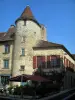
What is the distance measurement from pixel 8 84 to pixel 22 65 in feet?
14.0

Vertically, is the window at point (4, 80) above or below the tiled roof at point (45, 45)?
below

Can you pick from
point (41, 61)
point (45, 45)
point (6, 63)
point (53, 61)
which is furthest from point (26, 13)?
point (53, 61)

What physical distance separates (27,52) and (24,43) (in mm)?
1733

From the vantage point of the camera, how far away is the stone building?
43.0 m

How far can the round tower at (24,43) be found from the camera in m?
43.6

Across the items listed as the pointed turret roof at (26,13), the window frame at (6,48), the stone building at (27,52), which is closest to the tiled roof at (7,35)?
the stone building at (27,52)

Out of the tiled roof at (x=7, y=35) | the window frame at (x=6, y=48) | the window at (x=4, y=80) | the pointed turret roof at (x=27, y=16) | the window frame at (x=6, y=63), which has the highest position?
the pointed turret roof at (x=27, y=16)

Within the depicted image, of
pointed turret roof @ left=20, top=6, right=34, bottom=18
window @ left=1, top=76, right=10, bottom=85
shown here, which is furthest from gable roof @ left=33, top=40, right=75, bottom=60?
window @ left=1, top=76, right=10, bottom=85

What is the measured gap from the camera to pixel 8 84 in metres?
43.7

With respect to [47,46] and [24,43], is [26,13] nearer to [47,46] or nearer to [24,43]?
[24,43]

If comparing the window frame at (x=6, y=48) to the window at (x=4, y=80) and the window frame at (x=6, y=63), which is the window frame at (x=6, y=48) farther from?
the window at (x=4, y=80)

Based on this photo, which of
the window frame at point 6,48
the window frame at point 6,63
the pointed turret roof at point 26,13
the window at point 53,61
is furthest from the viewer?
the pointed turret roof at point 26,13

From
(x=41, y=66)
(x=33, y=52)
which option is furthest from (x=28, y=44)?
(x=41, y=66)

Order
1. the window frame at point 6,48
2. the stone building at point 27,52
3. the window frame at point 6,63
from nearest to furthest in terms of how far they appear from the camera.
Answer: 1. the stone building at point 27,52
2. the window frame at point 6,63
3. the window frame at point 6,48
